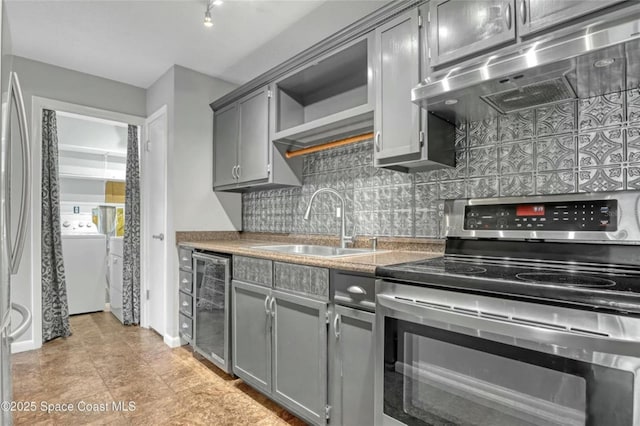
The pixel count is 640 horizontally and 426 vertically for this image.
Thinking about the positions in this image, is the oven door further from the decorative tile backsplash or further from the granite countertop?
the decorative tile backsplash

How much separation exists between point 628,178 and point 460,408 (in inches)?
44.2

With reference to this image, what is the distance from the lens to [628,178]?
4.49 feet

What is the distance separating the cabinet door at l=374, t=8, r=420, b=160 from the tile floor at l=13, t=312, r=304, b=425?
5.36ft

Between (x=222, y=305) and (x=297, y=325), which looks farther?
(x=222, y=305)

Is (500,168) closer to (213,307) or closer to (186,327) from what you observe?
(213,307)

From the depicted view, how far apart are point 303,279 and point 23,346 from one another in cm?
281

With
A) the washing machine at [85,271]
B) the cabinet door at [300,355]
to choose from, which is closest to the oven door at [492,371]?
the cabinet door at [300,355]

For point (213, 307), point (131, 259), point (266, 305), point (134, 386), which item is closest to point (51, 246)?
point (131, 259)

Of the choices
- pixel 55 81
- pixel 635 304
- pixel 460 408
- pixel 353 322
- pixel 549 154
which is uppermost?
pixel 55 81

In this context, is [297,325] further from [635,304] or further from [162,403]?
[635,304]

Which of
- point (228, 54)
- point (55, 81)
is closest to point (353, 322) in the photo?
point (228, 54)

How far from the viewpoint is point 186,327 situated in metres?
2.93

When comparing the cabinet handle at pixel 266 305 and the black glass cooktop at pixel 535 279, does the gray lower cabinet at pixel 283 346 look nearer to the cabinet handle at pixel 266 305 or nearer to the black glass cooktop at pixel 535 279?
the cabinet handle at pixel 266 305

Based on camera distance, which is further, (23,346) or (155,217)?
(155,217)
